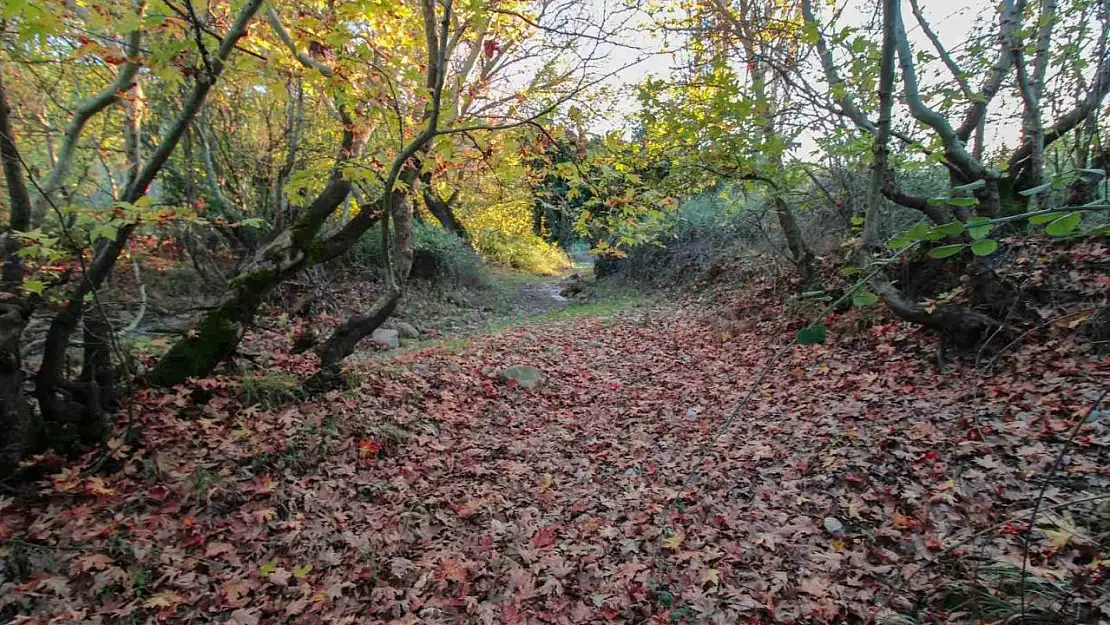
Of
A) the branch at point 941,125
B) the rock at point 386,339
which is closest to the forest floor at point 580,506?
the branch at point 941,125

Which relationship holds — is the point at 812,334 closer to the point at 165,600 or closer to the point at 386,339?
the point at 165,600

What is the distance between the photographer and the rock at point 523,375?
7.43m

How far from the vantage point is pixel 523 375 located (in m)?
7.61

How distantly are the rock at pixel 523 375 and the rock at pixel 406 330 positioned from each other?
4089mm

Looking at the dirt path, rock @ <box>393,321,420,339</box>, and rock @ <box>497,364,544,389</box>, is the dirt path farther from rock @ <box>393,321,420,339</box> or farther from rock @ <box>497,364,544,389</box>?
rock @ <box>497,364,544,389</box>

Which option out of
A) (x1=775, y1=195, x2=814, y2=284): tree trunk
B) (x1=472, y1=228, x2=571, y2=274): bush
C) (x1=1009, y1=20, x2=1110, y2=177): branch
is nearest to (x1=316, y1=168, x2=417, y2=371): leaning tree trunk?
(x1=775, y1=195, x2=814, y2=284): tree trunk

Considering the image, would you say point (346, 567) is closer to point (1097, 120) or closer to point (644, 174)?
point (644, 174)

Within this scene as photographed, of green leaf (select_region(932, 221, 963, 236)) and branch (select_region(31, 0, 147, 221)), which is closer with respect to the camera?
green leaf (select_region(932, 221, 963, 236))

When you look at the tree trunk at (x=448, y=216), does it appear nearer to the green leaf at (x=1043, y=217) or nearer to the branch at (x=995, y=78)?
the branch at (x=995, y=78)

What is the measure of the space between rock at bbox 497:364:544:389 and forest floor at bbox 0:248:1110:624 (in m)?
0.93

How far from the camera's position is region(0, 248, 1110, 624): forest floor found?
3.25 m

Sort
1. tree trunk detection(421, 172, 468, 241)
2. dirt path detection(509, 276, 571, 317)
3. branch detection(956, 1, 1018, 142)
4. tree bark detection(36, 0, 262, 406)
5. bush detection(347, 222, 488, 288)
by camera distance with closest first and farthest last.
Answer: tree bark detection(36, 0, 262, 406) → branch detection(956, 1, 1018, 142) → bush detection(347, 222, 488, 288) → dirt path detection(509, 276, 571, 317) → tree trunk detection(421, 172, 468, 241)

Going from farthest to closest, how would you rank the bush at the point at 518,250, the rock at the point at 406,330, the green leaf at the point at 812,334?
1. the bush at the point at 518,250
2. the rock at the point at 406,330
3. the green leaf at the point at 812,334

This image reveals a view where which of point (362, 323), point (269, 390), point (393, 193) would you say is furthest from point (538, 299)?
point (269, 390)
